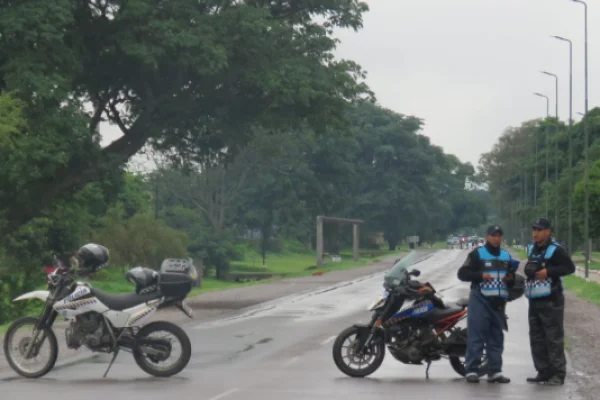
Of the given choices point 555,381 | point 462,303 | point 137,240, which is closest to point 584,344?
point 462,303

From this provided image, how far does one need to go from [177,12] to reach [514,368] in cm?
2067

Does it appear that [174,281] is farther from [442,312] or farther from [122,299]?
[442,312]

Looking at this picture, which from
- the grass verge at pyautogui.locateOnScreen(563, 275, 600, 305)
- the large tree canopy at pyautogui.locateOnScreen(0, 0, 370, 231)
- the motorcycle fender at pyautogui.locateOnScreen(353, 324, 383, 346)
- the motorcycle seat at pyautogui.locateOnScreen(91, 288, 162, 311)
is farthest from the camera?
the grass verge at pyautogui.locateOnScreen(563, 275, 600, 305)

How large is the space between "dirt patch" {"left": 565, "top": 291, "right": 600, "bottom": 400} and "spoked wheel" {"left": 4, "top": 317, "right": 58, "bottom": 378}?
618 cm

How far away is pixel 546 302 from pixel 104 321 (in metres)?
5.17

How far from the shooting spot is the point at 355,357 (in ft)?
48.6

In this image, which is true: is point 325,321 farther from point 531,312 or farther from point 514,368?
point 531,312

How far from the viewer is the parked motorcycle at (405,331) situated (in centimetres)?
1455

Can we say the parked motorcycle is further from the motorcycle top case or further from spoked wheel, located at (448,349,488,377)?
the motorcycle top case

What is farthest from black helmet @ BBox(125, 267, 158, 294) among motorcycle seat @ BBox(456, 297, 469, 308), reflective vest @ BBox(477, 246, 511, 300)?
reflective vest @ BBox(477, 246, 511, 300)

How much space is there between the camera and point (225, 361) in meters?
16.9

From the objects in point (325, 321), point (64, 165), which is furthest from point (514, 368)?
point (64, 165)

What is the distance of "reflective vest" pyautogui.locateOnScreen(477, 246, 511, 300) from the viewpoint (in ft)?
46.5

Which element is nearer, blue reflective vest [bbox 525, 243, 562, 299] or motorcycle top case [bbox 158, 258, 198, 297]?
blue reflective vest [bbox 525, 243, 562, 299]
